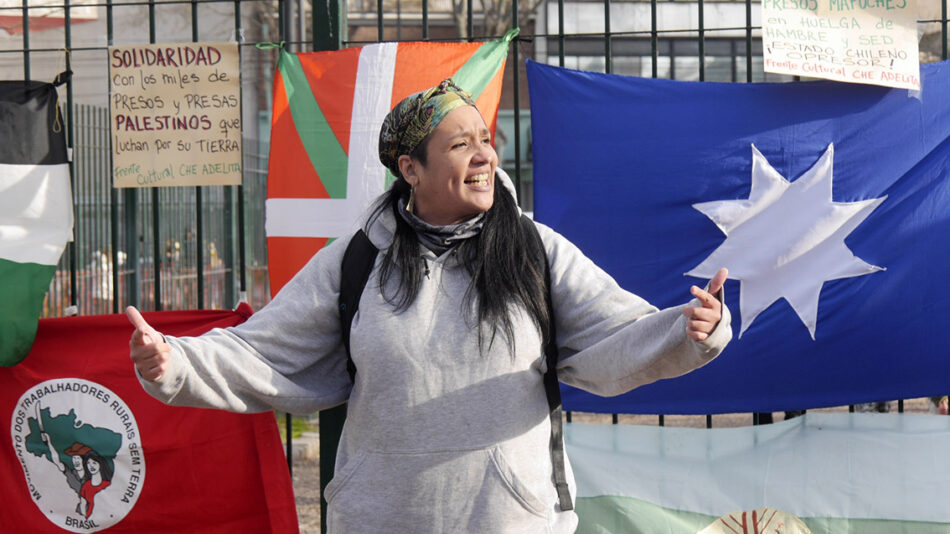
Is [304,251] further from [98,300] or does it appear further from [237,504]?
[98,300]

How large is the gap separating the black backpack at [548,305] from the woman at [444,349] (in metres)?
0.02

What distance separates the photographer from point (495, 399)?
2.49 meters

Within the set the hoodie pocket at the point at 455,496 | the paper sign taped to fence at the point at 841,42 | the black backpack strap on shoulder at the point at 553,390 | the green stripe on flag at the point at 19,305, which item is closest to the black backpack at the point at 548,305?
the black backpack strap on shoulder at the point at 553,390

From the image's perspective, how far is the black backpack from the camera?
260cm

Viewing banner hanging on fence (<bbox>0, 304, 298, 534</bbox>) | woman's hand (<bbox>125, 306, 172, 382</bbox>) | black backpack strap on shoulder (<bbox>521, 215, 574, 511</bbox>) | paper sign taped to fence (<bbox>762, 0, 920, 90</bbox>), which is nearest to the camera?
woman's hand (<bbox>125, 306, 172, 382</bbox>)

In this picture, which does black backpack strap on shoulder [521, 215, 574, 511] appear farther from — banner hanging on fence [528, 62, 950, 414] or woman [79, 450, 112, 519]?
woman [79, 450, 112, 519]

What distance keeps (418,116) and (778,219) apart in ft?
5.65

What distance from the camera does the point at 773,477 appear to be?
12.5 ft

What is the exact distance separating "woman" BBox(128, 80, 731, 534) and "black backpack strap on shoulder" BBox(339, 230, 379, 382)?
2 cm

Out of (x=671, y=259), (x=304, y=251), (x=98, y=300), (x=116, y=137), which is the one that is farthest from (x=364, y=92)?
(x=98, y=300)

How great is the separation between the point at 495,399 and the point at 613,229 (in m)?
1.51

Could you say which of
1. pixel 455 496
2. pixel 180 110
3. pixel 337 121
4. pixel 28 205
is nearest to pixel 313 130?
pixel 337 121

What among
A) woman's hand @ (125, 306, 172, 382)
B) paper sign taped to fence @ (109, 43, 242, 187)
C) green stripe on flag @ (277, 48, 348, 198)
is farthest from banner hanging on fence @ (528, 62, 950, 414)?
woman's hand @ (125, 306, 172, 382)

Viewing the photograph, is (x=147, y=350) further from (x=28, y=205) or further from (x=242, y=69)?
(x=242, y=69)
